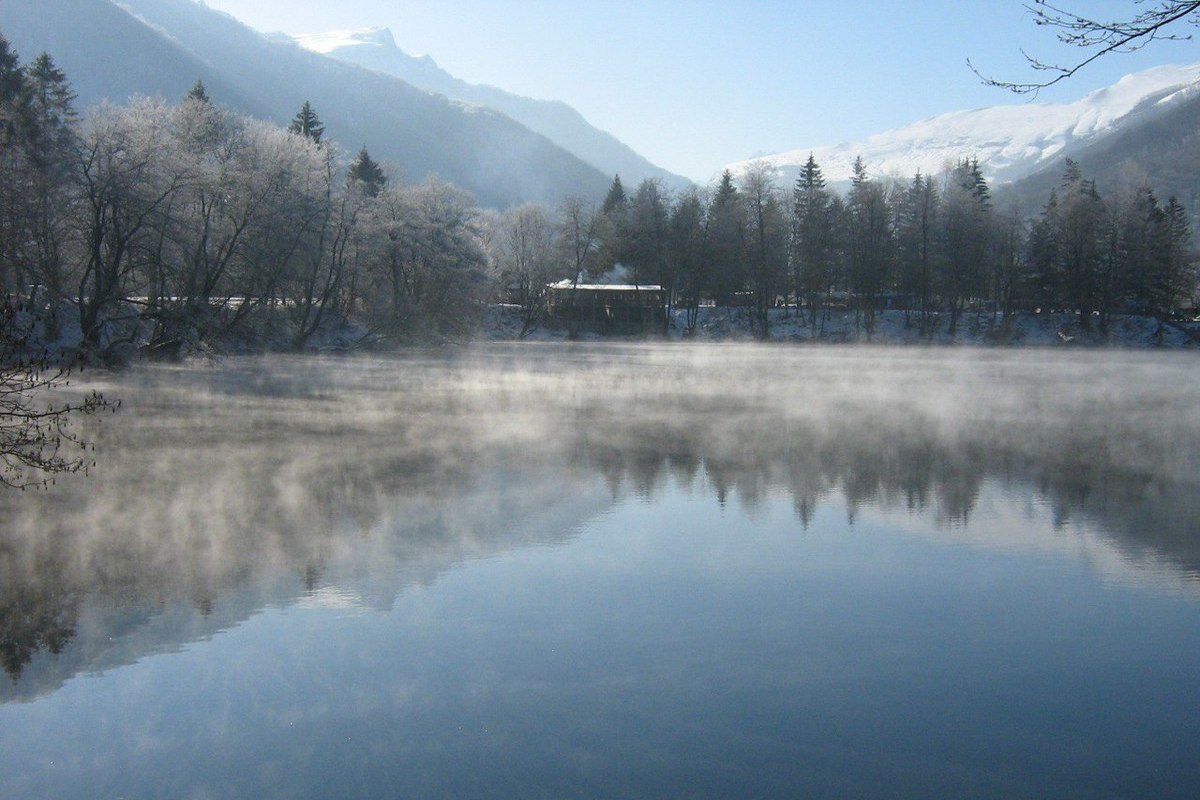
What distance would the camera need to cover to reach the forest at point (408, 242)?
32.6m

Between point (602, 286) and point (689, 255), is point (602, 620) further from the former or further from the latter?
point (602, 286)

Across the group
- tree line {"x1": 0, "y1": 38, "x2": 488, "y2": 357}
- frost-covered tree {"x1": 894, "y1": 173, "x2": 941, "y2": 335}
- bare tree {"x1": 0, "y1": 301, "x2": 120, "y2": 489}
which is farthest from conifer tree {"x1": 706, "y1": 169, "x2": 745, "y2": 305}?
bare tree {"x1": 0, "y1": 301, "x2": 120, "y2": 489}

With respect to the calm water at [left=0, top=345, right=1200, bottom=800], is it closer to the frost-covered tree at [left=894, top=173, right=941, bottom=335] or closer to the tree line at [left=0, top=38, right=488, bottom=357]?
the tree line at [left=0, top=38, right=488, bottom=357]

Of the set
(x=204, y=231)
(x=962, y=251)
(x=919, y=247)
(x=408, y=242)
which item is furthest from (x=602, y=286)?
(x=204, y=231)

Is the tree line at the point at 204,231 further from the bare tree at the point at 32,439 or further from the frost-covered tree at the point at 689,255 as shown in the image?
the frost-covered tree at the point at 689,255

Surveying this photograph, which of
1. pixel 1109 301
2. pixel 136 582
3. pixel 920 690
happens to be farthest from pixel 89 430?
pixel 1109 301

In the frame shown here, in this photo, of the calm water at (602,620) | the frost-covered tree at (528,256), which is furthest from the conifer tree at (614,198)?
the calm water at (602,620)

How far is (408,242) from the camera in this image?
52.5 meters

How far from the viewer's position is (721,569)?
919cm

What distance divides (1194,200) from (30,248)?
484ft

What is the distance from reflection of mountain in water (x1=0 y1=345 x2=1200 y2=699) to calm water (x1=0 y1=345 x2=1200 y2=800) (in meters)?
0.07

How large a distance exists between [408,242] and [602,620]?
46907 mm

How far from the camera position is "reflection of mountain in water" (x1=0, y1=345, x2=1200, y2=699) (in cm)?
834

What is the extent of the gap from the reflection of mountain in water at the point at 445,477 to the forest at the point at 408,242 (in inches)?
252
